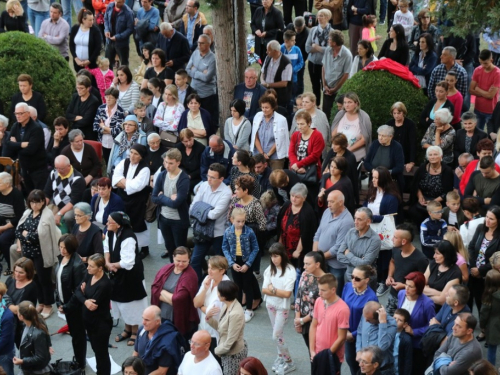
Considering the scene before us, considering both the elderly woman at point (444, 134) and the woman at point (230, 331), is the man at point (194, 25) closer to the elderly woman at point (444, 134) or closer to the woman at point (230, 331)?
the elderly woman at point (444, 134)

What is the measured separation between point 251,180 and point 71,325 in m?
2.72

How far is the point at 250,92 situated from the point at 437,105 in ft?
9.26

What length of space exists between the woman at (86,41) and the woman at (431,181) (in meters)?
7.31

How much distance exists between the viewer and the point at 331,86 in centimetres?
1459

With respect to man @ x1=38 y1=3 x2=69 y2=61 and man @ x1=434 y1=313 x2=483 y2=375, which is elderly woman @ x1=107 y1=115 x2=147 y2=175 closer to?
man @ x1=38 y1=3 x2=69 y2=61

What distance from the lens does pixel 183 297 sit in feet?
30.4

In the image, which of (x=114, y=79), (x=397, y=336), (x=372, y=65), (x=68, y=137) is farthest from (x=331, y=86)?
(x=397, y=336)

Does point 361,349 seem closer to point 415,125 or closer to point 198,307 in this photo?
point 198,307

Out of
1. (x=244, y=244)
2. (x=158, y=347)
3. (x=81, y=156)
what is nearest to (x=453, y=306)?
(x=244, y=244)

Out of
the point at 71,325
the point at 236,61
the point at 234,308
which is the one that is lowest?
the point at 71,325

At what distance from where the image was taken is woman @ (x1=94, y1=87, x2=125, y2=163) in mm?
13336

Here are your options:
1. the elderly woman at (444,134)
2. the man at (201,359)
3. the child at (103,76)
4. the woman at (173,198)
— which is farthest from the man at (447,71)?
the man at (201,359)

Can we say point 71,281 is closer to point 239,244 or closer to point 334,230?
point 239,244

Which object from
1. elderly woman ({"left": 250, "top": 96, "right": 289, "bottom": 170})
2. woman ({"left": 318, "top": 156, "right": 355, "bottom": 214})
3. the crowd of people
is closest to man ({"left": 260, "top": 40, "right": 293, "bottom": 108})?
the crowd of people
